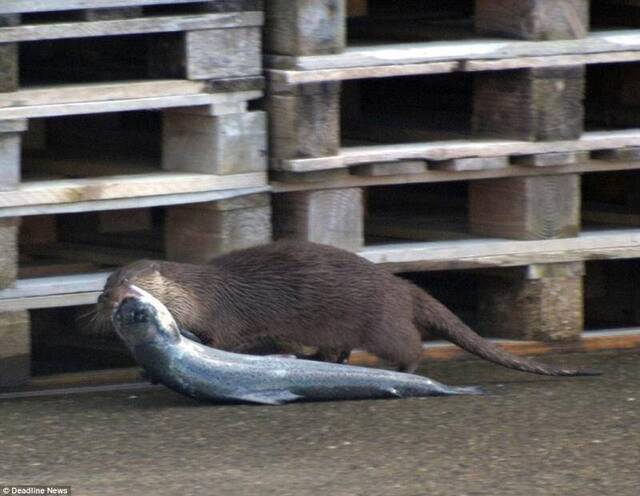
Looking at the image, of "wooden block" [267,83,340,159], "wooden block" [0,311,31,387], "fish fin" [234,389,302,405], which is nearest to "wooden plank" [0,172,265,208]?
"wooden block" [267,83,340,159]

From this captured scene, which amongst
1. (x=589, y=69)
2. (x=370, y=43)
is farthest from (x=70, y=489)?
(x=589, y=69)

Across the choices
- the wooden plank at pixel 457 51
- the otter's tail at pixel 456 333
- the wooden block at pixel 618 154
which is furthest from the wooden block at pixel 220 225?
the wooden block at pixel 618 154

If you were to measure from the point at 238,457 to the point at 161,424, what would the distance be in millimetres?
467

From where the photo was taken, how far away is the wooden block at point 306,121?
540 centimetres

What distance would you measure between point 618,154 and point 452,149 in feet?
2.12

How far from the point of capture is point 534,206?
571 cm

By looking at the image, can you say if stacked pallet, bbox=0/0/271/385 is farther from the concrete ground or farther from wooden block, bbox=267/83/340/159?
the concrete ground

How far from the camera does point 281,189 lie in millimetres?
5484

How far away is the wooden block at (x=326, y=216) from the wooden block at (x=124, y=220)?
3.98ft

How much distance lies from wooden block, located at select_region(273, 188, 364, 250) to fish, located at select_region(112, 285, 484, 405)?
0.66 metres

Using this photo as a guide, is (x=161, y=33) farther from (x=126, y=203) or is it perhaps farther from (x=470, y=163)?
(x=470, y=163)

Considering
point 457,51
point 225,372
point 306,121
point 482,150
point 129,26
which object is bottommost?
point 225,372

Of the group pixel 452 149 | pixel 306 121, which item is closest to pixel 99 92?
pixel 306 121

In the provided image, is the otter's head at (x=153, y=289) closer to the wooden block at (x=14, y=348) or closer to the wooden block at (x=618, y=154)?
the wooden block at (x=14, y=348)
